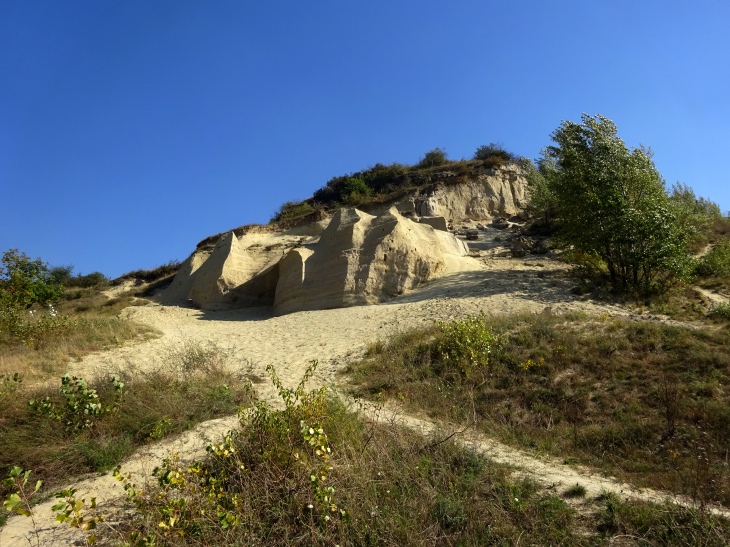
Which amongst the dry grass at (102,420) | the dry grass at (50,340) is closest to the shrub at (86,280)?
the dry grass at (50,340)

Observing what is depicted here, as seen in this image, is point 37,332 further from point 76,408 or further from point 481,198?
point 481,198

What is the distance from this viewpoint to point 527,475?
512 cm

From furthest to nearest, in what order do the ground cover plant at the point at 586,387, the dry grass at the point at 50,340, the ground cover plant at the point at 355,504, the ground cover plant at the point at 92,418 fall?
the dry grass at the point at 50,340 < the ground cover plant at the point at 586,387 < the ground cover plant at the point at 92,418 < the ground cover plant at the point at 355,504

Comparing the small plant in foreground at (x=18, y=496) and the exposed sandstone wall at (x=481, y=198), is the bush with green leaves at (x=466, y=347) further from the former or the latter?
the exposed sandstone wall at (x=481, y=198)

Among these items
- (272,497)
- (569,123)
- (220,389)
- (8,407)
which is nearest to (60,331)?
(8,407)

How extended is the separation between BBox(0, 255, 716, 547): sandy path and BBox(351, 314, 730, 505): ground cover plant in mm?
669

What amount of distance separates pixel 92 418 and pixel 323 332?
7.60 metres

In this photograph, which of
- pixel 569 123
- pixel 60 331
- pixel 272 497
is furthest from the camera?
pixel 569 123

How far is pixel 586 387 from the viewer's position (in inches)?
317

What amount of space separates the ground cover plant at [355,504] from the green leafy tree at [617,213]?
10620mm

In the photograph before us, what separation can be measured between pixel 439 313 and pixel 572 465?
7539 millimetres

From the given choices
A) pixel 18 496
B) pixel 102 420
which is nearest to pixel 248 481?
pixel 18 496

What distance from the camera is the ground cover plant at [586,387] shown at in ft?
19.7

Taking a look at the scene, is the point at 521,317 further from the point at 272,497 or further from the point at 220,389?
the point at 272,497
